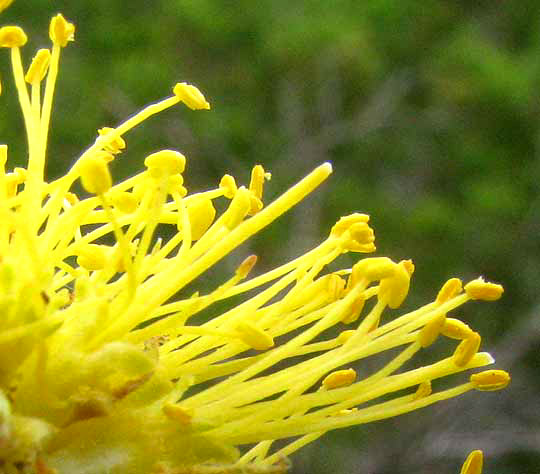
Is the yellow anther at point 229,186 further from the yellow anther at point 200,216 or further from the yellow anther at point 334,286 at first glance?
the yellow anther at point 334,286

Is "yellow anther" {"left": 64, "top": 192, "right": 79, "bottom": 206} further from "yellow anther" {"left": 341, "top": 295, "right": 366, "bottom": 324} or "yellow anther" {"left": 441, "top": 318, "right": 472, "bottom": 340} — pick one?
"yellow anther" {"left": 441, "top": 318, "right": 472, "bottom": 340}

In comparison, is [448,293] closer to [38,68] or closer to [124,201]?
[124,201]

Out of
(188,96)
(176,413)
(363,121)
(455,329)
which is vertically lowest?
(176,413)

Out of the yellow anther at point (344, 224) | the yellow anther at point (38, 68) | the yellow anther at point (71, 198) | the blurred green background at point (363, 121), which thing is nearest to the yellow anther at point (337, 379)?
the yellow anther at point (344, 224)

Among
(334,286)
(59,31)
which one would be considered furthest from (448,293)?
(59,31)

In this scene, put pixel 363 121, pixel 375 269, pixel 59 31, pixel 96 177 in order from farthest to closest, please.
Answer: pixel 363 121 < pixel 59 31 < pixel 375 269 < pixel 96 177

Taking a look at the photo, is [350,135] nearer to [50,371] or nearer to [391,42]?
[391,42]

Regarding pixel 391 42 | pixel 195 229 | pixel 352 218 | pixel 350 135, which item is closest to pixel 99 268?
pixel 195 229
